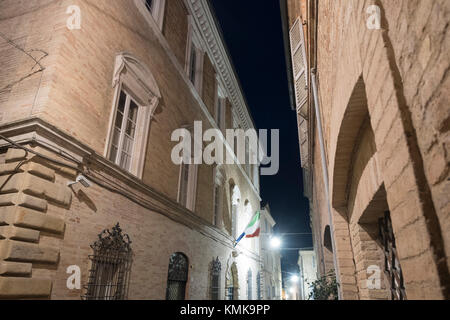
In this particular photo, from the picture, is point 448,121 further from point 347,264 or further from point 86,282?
point 86,282

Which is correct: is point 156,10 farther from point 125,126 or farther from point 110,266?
point 110,266

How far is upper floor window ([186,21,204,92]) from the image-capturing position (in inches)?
474

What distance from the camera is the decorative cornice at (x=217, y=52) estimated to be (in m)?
12.7

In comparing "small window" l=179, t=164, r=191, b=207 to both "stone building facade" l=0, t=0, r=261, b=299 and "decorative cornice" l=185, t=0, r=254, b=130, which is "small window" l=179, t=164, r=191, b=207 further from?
"decorative cornice" l=185, t=0, r=254, b=130

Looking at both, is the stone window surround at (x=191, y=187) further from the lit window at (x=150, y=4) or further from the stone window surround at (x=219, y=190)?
the lit window at (x=150, y=4)

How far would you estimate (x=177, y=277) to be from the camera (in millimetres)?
8555

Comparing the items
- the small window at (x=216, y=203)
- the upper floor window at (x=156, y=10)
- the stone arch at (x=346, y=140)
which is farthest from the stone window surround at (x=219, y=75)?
the stone arch at (x=346, y=140)

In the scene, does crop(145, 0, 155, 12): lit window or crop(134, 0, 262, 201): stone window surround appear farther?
crop(134, 0, 262, 201): stone window surround

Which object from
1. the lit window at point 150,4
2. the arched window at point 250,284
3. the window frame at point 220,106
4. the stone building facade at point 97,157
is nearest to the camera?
the stone building facade at point 97,157

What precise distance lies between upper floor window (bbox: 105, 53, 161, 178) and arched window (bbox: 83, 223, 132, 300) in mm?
1721

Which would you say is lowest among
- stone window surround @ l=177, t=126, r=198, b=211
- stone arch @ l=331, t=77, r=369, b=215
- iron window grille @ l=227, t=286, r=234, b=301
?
iron window grille @ l=227, t=286, r=234, b=301

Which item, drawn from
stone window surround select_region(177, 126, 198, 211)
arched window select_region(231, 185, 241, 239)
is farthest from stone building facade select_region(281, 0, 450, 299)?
arched window select_region(231, 185, 241, 239)

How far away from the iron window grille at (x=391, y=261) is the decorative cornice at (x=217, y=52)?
37.4 feet
